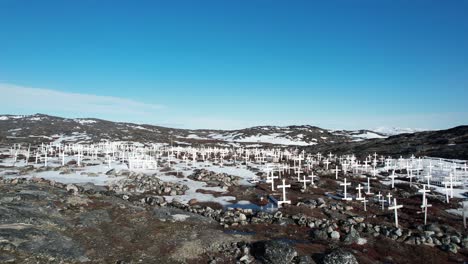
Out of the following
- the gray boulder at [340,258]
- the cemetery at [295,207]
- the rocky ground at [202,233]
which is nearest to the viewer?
the gray boulder at [340,258]

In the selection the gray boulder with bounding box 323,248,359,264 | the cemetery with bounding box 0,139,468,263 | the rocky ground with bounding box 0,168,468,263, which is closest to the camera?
the gray boulder with bounding box 323,248,359,264

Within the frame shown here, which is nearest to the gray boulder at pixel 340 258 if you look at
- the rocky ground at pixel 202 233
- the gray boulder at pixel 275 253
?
the rocky ground at pixel 202 233

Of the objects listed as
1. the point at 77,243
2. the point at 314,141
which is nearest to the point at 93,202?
the point at 77,243

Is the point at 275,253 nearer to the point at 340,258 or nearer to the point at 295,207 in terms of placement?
the point at 340,258

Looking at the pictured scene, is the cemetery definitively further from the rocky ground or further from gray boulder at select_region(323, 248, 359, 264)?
gray boulder at select_region(323, 248, 359, 264)

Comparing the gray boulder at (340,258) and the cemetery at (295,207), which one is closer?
the gray boulder at (340,258)

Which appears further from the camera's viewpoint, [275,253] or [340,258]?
[275,253]

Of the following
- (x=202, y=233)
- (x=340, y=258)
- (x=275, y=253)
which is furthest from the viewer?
(x=202, y=233)

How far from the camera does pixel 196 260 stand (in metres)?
22.8

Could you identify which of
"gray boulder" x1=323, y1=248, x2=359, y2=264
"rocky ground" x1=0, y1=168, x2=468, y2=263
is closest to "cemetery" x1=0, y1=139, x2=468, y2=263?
"rocky ground" x1=0, y1=168, x2=468, y2=263

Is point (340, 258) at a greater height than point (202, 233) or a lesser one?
greater

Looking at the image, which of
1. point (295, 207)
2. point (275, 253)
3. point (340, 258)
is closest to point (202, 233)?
point (275, 253)

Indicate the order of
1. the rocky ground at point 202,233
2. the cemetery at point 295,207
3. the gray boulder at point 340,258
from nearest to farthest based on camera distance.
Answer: the gray boulder at point 340,258
the rocky ground at point 202,233
the cemetery at point 295,207

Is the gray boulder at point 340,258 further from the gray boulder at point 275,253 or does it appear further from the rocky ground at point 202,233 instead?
the gray boulder at point 275,253
